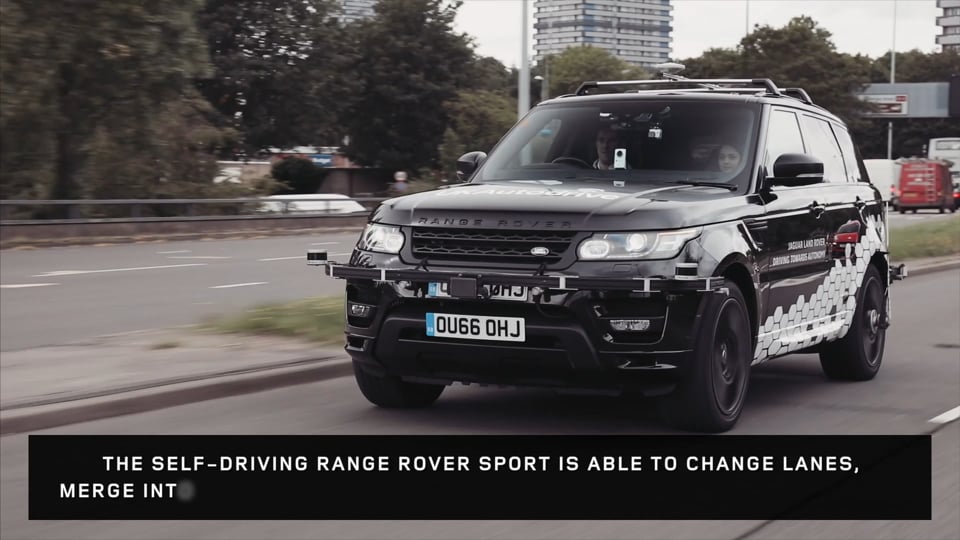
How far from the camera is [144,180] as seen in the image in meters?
32.0

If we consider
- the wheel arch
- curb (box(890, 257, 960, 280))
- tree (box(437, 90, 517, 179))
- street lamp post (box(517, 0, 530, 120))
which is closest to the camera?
the wheel arch

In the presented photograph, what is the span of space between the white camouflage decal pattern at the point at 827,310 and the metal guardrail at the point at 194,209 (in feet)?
65.7

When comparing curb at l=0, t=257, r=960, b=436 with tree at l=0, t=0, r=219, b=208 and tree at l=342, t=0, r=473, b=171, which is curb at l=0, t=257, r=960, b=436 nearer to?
tree at l=0, t=0, r=219, b=208

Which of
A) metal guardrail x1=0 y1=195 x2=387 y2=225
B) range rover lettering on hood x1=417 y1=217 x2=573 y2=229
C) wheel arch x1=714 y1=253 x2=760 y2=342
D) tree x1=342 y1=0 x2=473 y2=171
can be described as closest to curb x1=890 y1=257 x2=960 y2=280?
wheel arch x1=714 y1=253 x2=760 y2=342

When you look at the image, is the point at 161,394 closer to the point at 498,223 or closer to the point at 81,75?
the point at 498,223

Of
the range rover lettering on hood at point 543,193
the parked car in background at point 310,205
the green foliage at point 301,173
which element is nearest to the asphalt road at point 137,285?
the range rover lettering on hood at point 543,193

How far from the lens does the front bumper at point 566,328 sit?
655cm

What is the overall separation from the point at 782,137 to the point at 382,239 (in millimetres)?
2667

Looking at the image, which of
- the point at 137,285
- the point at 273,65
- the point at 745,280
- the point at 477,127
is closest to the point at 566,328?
the point at 745,280

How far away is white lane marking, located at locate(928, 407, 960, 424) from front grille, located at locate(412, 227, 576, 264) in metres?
2.66

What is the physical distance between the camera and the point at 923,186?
62969mm

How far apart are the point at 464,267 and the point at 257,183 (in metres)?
29.6

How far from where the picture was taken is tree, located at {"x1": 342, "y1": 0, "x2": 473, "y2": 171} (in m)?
72.2
